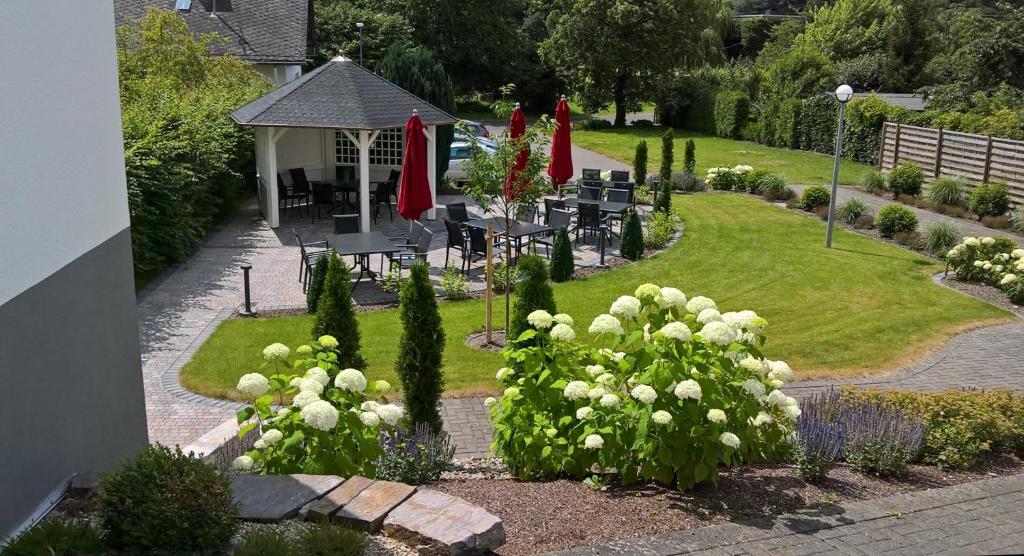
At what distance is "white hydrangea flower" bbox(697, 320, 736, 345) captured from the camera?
5652mm

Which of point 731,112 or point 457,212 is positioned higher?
point 731,112

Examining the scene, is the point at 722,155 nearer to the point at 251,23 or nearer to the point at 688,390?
the point at 251,23

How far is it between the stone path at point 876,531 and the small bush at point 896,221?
41.2 feet

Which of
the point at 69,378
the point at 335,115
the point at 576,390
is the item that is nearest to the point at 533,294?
the point at 576,390

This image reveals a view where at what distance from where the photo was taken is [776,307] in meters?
13.0

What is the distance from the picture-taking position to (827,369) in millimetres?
10500

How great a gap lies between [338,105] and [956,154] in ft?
51.6

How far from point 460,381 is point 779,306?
5637 mm

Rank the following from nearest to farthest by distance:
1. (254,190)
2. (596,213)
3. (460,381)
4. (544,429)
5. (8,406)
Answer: (8,406) → (544,429) → (460,381) → (596,213) → (254,190)

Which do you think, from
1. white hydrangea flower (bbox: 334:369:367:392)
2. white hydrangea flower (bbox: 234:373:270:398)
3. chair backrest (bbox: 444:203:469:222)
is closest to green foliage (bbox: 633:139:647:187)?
chair backrest (bbox: 444:203:469:222)

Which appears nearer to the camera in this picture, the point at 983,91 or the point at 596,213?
the point at 596,213

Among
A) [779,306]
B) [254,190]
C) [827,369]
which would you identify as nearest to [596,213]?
[779,306]

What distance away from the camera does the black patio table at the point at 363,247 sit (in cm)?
1343

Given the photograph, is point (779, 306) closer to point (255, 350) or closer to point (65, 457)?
point (255, 350)
